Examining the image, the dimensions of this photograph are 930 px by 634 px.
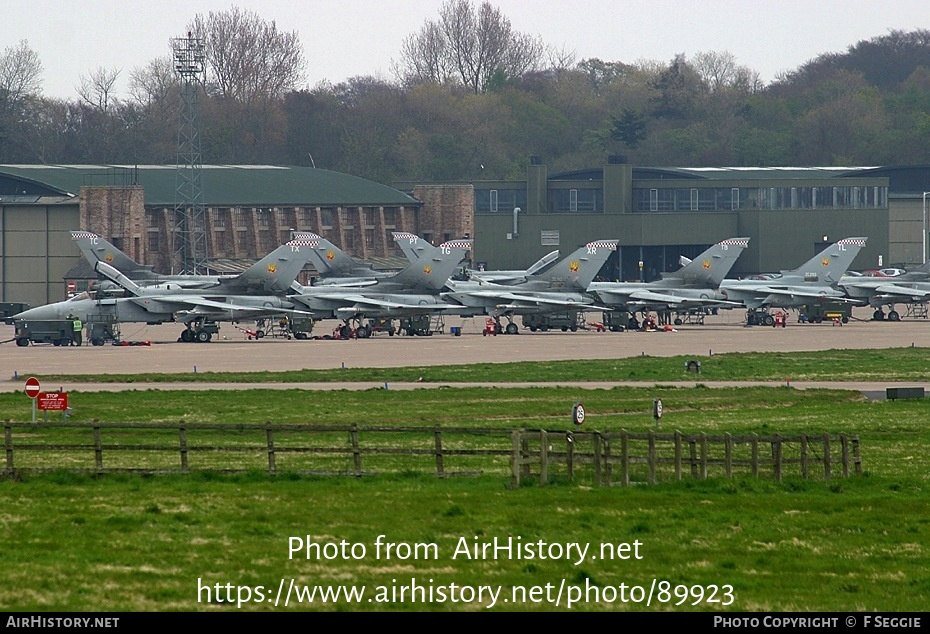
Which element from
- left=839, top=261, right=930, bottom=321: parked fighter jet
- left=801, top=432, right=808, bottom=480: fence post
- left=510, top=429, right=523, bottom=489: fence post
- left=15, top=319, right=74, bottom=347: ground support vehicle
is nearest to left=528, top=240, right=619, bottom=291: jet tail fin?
left=839, top=261, right=930, bottom=321: parked fighter jet

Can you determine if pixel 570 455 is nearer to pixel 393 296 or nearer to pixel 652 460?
pixel 652 460

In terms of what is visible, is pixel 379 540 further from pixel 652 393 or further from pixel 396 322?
pixel 396 322

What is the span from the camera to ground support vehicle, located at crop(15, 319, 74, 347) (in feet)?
220

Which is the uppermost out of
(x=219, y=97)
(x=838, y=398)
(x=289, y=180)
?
(x=219, y=97)

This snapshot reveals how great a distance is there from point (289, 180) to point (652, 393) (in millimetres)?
88094

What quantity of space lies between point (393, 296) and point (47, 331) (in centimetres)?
1761

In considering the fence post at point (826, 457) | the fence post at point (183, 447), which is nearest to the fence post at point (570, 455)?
the fence post at point (826, 457)

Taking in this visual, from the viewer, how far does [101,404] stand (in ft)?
126

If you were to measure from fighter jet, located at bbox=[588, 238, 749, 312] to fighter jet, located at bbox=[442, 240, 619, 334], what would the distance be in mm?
1344

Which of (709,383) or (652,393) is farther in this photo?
(709,383)

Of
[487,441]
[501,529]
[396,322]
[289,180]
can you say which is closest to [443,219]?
[289,180]

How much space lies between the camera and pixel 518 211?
5030 inches

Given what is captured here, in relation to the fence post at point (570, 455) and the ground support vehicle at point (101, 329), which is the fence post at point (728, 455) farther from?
the ground support vehicle at point (101, 329)

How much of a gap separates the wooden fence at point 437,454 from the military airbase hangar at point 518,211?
255 ft
